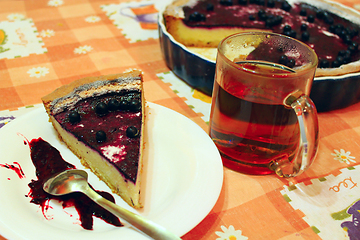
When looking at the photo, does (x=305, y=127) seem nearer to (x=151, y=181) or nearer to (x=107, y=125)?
(x=151, y=181)

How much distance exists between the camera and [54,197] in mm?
1016

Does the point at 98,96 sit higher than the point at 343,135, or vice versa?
the point at 98,96

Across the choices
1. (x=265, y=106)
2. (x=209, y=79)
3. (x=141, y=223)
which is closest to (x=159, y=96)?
(x=209, y=79)

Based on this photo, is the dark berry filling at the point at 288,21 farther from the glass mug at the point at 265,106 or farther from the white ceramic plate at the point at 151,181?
the white ceramic plate at the point at 151,181

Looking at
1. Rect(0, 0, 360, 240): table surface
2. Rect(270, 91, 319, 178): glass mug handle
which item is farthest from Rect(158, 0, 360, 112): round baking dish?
Rect(270, 91, 319, 178): glass mug handle

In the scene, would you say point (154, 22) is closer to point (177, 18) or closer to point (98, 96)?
point (177, 18)

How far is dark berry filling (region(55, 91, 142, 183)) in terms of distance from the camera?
44.0 inches

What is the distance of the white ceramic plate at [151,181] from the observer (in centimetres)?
86

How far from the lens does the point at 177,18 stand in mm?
1919

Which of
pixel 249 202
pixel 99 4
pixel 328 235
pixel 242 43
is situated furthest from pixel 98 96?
pixel 99 4

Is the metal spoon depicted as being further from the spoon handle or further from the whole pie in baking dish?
the whole pie in baking dish

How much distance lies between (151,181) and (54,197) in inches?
12.8

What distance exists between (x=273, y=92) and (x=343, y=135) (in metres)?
0.65

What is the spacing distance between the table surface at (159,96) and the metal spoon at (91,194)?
0.49 feet
